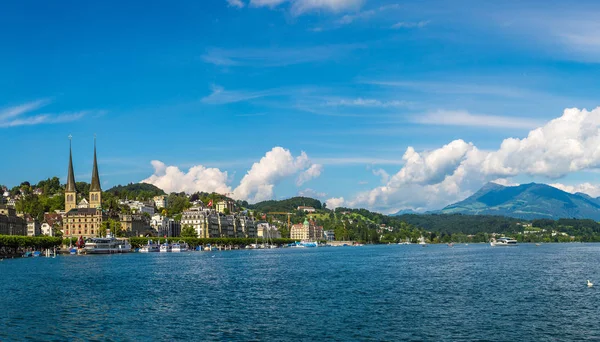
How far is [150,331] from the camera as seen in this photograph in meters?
44.3

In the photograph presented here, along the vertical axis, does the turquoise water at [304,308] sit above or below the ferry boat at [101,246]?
below

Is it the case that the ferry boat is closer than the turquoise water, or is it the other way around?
the turquoise water

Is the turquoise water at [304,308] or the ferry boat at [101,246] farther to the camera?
the ferry boat at [101,246]

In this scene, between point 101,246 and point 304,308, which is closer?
point 304,308

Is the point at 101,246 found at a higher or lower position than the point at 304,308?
higher

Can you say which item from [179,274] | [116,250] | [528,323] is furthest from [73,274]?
[116,250]

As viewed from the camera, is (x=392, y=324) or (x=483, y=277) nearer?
(x=392, y=324)

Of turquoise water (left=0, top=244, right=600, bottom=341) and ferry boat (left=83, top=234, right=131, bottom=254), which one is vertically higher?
ferry boat (left=83, top=234, right=131, bottom=254)

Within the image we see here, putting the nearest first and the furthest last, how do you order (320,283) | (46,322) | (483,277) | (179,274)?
(46,322) → (320,283) → (483,277) → (179,274)

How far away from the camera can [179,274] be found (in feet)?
314

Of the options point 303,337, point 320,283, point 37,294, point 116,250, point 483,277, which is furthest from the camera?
point 116,250

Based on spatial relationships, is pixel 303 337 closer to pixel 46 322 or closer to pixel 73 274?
pixel 46 322

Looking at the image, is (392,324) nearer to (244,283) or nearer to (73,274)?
(244,283)

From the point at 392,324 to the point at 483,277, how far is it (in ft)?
137
